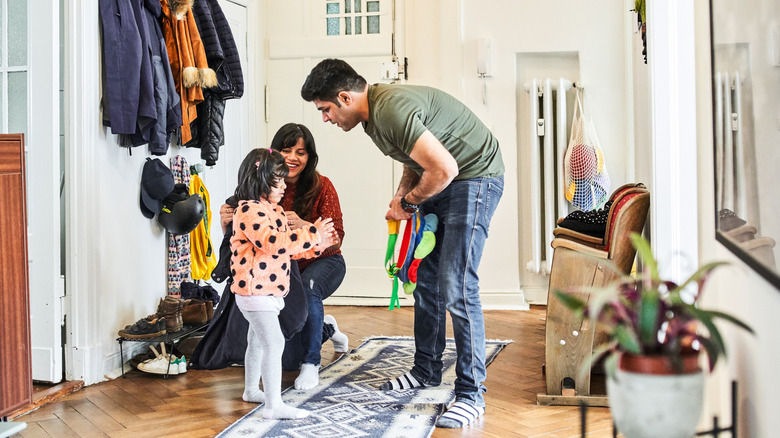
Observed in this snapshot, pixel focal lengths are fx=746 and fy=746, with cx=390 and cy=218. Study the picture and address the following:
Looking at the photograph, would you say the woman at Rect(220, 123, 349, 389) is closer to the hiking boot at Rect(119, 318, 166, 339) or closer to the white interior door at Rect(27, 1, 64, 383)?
the hiking boot at Rect(119, 318, 166, 339)

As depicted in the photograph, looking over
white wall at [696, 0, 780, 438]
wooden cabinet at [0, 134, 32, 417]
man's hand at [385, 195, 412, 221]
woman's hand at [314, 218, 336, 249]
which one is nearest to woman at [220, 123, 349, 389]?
woman's hand at [314, 218, 336, 249]

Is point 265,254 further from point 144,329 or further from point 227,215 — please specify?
point 144,329

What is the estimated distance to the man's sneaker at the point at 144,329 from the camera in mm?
3156

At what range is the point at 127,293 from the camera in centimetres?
335

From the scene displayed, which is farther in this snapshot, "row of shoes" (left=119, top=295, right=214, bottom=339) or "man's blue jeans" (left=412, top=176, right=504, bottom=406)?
"row of shoes" (left=119, top=295, right=214, bottom=339)

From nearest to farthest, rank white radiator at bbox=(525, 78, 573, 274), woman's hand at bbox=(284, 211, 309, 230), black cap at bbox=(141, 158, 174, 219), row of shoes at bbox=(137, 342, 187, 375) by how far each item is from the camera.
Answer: woman's hand at bbox=(284, 211, 309, 230) → row of shoes at bbox=(137, 342, 187, 375) → black cap at bbox=(141, 158, 174, 219) → white radiator at bbox=(525, 78, 573, 274)

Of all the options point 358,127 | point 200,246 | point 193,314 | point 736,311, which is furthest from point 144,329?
point 736,311

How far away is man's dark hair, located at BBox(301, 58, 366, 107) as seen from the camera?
96.9 inches

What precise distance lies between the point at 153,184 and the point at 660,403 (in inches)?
111

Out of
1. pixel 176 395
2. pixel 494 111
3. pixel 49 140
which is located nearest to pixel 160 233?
pixel 49 140

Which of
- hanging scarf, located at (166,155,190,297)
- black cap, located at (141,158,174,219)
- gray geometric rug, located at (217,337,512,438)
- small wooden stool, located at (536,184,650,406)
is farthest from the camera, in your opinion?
hanging scarf, located at (166,155,190,297)

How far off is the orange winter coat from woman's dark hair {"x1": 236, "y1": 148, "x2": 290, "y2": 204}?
116cm

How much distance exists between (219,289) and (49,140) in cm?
163

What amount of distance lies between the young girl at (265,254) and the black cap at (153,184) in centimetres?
100
